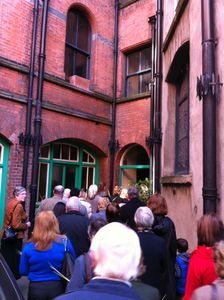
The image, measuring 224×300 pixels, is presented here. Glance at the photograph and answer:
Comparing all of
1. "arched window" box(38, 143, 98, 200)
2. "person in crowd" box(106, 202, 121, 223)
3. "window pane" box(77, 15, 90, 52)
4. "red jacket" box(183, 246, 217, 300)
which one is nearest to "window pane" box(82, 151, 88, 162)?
"arched window" box(38, 143, 98, 200)

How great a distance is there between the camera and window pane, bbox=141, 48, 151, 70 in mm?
10984

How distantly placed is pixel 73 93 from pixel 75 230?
6.20m

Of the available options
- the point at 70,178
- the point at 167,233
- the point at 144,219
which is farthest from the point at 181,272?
the point at 70,178

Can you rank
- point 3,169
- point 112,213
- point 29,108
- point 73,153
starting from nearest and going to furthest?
1. point 112,213
2. point 3,169
3. point 29,108
4. point 73,153

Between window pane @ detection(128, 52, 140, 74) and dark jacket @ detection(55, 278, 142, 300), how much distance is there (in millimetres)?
10396

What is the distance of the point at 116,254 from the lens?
61.1 inches

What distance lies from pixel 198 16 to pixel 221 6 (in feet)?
2.45

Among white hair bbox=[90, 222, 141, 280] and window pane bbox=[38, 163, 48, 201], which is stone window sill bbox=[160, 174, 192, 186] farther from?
white hair bbox=[90, 222, 141, 280]

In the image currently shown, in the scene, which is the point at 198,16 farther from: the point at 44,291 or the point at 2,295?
the point at 2,295

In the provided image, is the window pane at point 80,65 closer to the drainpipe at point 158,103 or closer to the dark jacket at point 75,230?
the drainpipe at point 158,103

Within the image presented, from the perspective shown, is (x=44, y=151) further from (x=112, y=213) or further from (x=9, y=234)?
(x=112, y=213)

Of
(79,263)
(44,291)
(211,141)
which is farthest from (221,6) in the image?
(44,291)

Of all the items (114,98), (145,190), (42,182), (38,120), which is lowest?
(145,190)

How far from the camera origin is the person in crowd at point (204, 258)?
254 cm
